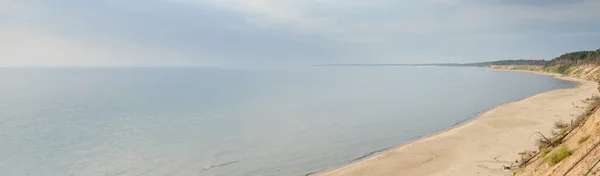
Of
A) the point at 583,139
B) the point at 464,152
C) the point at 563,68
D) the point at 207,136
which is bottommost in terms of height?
the point at 207,136

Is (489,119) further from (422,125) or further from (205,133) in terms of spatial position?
(205,133)

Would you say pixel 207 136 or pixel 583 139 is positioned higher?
pixel 583 139

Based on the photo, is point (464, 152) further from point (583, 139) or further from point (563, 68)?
point (563, 68)

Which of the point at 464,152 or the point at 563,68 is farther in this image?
the point at 563,68

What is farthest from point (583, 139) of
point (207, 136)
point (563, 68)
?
point (563, 68)

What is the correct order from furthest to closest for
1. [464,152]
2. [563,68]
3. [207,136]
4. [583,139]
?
[563,68], [207,136], [464,152], [583,139]

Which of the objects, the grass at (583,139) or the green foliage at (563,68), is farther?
the green foliage at (563,68)

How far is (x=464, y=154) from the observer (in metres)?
33.0

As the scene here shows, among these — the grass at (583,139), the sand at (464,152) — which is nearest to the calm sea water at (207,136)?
the sand at (464,152)

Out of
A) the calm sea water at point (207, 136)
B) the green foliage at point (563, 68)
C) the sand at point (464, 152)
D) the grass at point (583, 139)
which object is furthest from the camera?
the green foliage at point (563, 68)

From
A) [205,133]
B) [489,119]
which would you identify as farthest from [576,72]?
[205,133]

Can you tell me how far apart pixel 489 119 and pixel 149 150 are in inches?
1820

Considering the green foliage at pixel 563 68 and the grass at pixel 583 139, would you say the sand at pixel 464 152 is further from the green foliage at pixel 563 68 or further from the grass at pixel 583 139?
the green foliage at pixel 563 68

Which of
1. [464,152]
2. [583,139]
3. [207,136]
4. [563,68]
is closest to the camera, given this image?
Result: [583,139]
